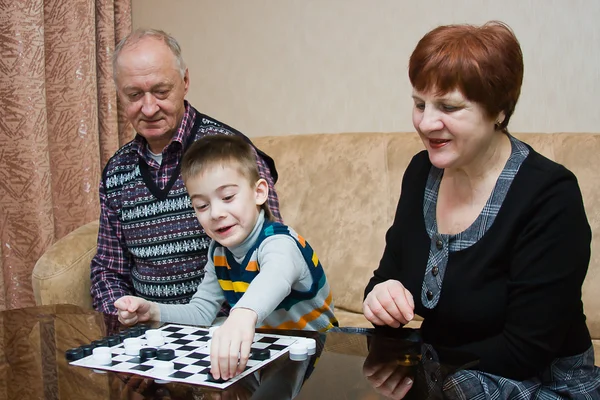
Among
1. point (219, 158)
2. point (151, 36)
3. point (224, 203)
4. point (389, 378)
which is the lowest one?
point (389, 378)

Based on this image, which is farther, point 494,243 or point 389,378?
point 494,243

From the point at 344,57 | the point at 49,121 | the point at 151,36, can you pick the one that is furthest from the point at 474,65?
the point at 49,121

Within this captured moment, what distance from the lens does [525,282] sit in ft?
4.37

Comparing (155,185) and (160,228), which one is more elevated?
(155,185)

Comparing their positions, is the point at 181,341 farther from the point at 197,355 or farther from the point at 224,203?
the point at 224,203

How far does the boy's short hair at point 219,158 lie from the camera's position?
1.60 m

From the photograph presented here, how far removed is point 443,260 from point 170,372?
611 millimetres

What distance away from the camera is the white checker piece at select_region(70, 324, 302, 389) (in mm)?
1162

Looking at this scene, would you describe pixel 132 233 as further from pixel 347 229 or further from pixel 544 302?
pixel 544 302

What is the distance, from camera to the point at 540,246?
1325 mm

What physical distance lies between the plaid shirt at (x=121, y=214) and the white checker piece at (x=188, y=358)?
A: 0.66 meters

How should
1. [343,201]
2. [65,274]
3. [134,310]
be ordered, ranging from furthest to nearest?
[343,201]
[65,274]
[134,310]

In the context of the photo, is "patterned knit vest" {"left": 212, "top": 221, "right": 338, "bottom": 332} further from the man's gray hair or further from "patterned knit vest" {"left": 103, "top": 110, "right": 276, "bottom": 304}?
the man's gray hair

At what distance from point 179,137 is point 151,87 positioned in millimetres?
166
